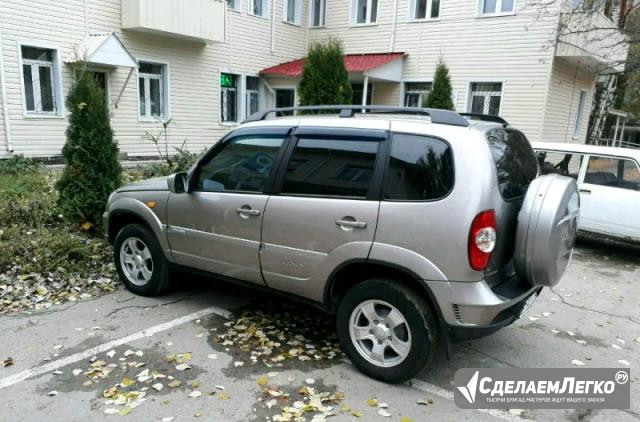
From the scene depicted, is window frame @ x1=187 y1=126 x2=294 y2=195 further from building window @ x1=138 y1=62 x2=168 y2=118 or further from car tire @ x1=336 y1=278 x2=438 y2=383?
building window @ x1=138 y1=62 x2=168 y2=118

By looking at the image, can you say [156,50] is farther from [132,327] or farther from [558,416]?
[558,416]

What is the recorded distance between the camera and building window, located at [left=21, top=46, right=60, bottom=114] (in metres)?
11.9

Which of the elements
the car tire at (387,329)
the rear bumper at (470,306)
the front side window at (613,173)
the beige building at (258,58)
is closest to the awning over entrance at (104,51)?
the beige building at (258,58)

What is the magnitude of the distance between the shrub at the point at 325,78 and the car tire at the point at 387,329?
32.1 feet

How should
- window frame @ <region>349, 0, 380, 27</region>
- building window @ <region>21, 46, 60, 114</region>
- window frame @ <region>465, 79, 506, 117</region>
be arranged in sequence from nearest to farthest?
1. building window @ <region>21, 46, 60, 114</region>
2. window frame @ <region>465, 79, 506, 117</region>
3. window frame @ <region>349, 0, 380, 27</region>

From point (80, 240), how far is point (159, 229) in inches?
86.3

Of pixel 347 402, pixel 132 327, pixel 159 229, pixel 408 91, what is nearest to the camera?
pixel 347 402

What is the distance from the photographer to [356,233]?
3.38m

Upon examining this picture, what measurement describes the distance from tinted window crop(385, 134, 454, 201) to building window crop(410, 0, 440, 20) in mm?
14308

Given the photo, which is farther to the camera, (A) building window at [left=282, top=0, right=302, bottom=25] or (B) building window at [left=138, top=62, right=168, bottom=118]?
(A) building window at [left=282, top=0, right=302, bottom=25]

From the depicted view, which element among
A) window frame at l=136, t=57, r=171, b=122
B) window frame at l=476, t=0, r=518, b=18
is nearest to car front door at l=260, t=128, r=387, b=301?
window frame at l=136, t=57, r=171, b=122

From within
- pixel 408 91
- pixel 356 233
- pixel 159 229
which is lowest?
pixel 159 229

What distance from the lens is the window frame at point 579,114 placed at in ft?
57.1

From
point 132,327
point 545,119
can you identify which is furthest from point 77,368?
point 545,119
